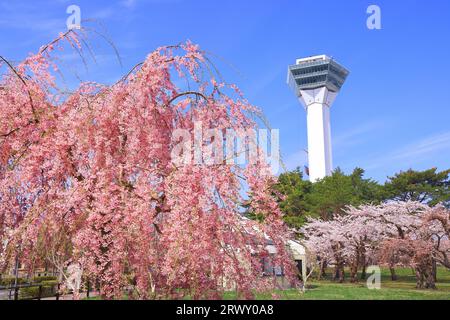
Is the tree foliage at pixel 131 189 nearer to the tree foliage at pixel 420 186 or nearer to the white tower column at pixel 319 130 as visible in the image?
the tree foliage at pixel 420 186

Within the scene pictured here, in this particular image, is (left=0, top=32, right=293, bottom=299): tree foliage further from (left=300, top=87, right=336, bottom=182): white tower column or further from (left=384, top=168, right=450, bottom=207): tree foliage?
(left=300, top=87, right=336, bottom=182): white tower column

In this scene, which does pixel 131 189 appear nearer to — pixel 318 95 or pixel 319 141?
pixel 319 141

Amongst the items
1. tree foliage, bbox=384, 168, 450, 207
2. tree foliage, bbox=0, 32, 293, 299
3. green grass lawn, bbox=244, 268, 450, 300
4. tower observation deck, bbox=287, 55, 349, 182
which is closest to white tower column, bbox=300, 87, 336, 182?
tower observation deck, bbox=287, 55, 349, 182

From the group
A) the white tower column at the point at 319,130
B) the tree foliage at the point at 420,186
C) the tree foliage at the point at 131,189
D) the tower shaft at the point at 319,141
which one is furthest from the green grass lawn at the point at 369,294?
the tower shaft at the point at 319,141

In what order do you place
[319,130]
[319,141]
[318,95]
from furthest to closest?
[318,95] < [319,130] < [319,141]

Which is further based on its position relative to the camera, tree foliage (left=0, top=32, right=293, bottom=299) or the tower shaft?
the tower shaft

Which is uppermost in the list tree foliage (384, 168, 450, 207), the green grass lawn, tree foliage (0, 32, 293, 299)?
tree foliage (384, 168, 450, 207)

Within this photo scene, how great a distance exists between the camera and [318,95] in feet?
284

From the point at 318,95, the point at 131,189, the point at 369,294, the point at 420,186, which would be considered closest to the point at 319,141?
the point at 318,95

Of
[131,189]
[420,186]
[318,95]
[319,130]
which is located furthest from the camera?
[318,95]

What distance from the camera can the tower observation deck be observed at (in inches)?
3123
